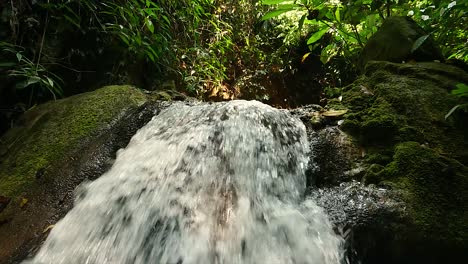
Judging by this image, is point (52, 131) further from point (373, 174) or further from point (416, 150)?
point (416, 150)

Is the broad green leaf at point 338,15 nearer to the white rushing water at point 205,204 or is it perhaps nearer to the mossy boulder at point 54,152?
the white rushing water at point 205,204

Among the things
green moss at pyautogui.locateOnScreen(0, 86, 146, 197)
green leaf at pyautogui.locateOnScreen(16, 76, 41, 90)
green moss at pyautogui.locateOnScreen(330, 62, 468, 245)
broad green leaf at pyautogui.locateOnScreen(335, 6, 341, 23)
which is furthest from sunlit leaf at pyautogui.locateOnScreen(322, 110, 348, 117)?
green leaf at pyautogui.locateOnScreen(16, 76, 41, 90)

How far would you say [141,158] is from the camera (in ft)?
7.45

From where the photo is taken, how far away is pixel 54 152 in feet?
7.72

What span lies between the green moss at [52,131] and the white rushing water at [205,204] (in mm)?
372

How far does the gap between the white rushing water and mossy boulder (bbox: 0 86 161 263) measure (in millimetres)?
130

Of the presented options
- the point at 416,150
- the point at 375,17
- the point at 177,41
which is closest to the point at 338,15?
the point at 375,17

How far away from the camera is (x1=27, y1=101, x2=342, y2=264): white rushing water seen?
1615 mm

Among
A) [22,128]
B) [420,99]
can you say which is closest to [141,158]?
[22,128]

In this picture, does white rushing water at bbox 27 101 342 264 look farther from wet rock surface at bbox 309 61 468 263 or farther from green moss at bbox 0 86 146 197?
green moss at bbox 0 86 146 197

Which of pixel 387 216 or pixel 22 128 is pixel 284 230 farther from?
pixel 22 128

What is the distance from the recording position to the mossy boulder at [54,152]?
1.96 metres

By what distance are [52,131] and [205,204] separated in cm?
150

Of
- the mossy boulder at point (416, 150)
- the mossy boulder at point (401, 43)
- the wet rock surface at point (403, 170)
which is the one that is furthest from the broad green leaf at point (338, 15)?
the wet rock surface at point (403, 170)
